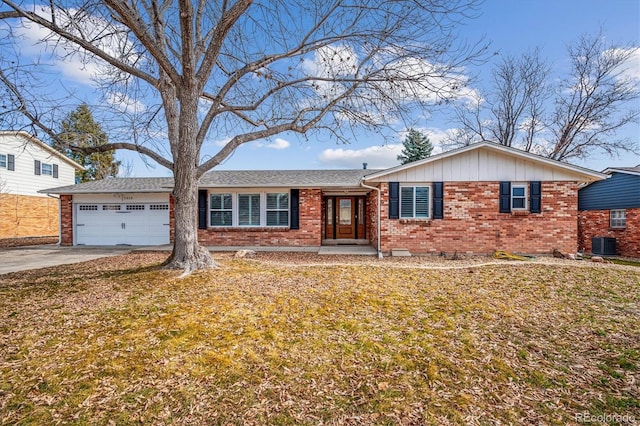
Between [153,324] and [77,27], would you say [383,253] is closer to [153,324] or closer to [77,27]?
[153,324]

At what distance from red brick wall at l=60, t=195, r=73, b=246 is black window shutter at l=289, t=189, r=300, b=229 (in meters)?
10.5

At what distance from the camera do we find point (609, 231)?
543 inches

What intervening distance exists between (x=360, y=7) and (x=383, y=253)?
7521mm

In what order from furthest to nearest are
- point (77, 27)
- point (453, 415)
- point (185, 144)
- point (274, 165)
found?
point (274, 165) < point (185, 144) < point (77, 27) < point (453, 415)

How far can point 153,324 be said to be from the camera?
4520 millimetres

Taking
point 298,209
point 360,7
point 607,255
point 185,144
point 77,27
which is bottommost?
point 607,255

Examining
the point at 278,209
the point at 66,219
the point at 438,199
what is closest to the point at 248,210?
the point at 278,209

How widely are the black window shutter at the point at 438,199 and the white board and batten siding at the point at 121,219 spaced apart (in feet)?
37.3

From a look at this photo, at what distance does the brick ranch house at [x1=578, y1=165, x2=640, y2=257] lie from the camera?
12.8 metres

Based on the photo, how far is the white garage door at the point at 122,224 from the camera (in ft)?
47.2

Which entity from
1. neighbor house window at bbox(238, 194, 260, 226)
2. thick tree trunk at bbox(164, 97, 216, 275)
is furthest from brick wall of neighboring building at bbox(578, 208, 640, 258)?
thick tree trunk at bbox(164, 97, 216, 275)

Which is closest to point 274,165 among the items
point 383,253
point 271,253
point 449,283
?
point 271,253

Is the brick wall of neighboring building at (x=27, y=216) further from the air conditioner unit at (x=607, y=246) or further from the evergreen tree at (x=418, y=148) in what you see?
the air conditioner unit at (x=607, y=246)

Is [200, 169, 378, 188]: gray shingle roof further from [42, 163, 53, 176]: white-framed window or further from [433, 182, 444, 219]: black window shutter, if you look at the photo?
[42, 163, 53, 176]: white-framed window
